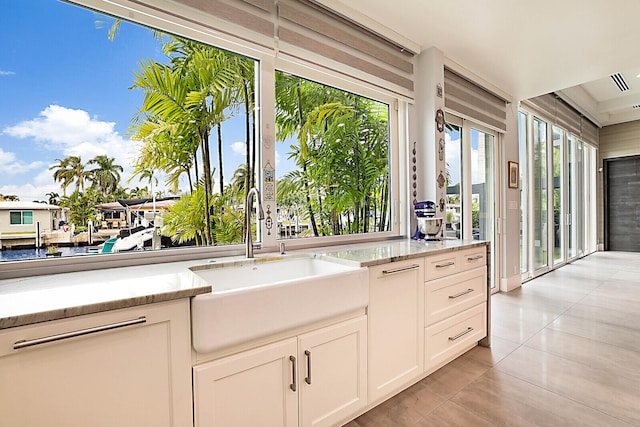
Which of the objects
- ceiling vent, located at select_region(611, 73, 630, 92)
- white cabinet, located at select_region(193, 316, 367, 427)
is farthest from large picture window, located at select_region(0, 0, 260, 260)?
ceiling vent, located at select_region(611, 73, 630, 92)

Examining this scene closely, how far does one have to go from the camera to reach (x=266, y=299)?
127 cm

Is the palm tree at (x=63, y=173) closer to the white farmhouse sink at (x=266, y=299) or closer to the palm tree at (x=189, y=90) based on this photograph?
the palm tree at (x=189, y=90)

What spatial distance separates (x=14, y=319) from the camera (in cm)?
85

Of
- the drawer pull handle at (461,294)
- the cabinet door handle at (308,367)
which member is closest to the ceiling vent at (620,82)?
the drawer pull handle at (461,294)

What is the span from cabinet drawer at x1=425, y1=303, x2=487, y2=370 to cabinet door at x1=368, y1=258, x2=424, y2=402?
4.1 inches

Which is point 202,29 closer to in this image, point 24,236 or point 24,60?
point 24,60

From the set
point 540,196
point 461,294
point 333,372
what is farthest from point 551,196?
point 333,372

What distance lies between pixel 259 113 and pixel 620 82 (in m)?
5.83

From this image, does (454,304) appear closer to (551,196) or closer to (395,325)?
(395,325)

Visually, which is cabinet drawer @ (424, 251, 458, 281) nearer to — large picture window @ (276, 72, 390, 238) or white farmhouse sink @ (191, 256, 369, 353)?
white farmhouse sink @ (191, 256, 369, 353)

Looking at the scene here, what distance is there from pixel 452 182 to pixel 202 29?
2873mm

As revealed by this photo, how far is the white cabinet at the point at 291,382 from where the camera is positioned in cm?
119

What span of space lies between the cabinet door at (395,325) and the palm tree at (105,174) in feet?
4.53

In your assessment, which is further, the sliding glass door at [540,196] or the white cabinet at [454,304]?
the sliding glass door at [540,196]
